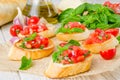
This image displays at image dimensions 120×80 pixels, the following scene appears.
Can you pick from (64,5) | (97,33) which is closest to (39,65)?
(97,33)

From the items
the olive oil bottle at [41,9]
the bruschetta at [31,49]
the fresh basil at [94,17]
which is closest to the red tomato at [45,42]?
the bruschetta at [31,49]

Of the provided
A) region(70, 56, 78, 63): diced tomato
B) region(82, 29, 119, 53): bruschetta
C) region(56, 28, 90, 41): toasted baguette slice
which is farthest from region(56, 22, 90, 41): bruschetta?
region(70, 56, 78, 63): diced tomato

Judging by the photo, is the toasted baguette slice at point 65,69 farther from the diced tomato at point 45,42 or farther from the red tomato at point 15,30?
the red tomato at point 15,30

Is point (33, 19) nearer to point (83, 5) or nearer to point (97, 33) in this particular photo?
point (83, 5)

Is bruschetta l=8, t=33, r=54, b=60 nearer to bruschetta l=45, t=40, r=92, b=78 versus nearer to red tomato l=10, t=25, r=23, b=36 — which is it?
bruschetta l=45, t=40, r=92, b=78

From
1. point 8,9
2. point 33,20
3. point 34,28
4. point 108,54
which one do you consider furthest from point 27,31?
point 108,54
